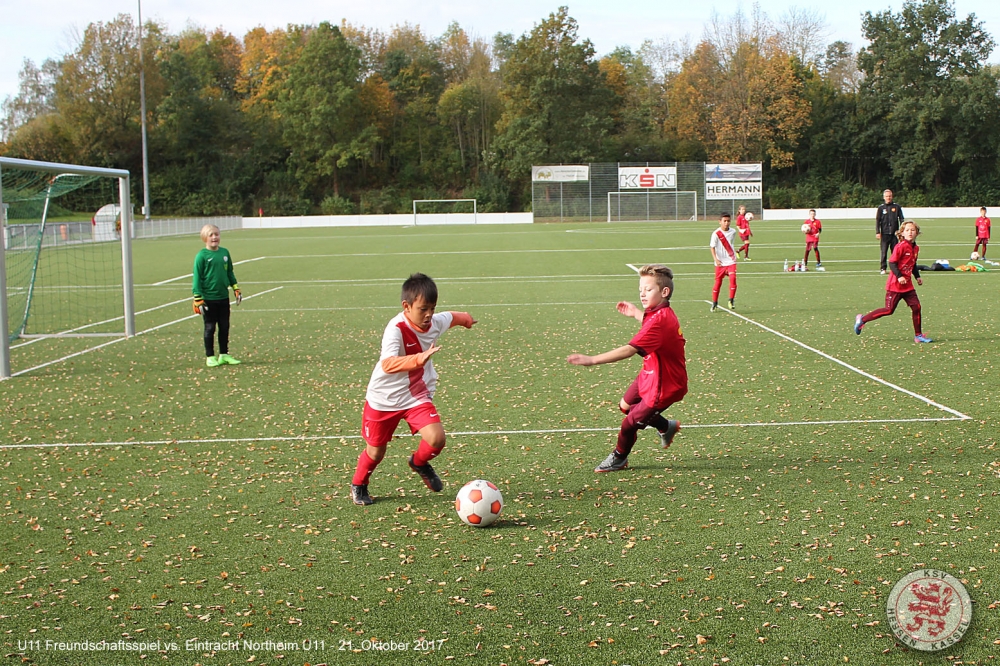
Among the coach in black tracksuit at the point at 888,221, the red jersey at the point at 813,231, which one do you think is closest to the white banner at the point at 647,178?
the red jersey at the point at 813,231

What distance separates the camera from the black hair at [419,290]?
611 centimetres

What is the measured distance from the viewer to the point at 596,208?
239ft

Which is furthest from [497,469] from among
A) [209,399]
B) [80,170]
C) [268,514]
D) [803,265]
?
[803,265]

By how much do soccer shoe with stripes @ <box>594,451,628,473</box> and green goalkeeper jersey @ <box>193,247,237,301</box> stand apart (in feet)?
24.4

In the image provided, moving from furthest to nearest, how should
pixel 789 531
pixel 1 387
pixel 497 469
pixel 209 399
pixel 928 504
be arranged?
pixel 1 387 < pixel 209 399 < pixel 497 469 < pixel 928 504 < pixel 789 531

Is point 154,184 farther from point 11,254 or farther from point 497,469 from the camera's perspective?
point 497,469

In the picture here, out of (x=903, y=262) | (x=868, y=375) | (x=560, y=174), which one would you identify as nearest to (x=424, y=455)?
(x=868, y=375)

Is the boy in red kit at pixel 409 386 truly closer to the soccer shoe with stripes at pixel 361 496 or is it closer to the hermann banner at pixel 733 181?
the soccer shoe with stripes at pixel 361 496

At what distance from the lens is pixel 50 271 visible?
29266 mm

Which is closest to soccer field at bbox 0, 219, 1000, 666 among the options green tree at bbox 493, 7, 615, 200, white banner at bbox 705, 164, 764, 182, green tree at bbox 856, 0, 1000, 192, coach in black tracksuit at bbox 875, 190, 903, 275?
coach in black tracksuit at bbox 875, 190, 903, 275

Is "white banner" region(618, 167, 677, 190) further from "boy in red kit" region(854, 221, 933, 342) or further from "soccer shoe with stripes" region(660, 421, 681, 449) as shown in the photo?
"soccer shoe with stripes" region(660, 421, 681, 449)

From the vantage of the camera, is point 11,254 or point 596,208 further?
point 596,208

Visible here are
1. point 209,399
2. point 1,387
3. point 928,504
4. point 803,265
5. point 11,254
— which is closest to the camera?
point 928,504

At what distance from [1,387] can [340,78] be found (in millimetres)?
79523
